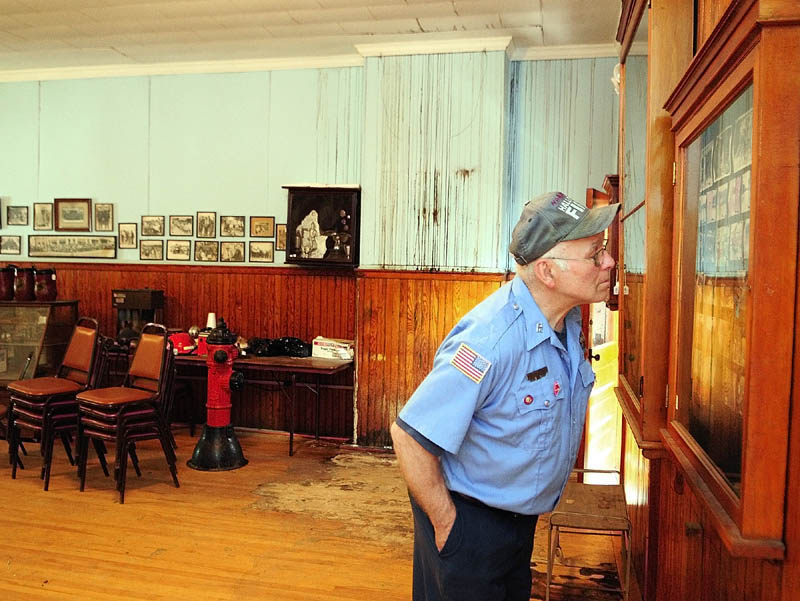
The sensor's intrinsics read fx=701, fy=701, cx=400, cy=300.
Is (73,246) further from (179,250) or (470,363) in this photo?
(470,363)

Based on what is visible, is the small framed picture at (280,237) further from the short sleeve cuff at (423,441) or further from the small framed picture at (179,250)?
the short sleeve cuff at (423,441)

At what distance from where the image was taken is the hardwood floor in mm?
3604

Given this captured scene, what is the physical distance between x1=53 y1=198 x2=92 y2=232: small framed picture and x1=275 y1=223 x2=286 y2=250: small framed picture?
2100 mm

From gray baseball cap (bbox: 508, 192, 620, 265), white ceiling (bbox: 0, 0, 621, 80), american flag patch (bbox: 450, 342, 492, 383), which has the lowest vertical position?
american flag patch (bbox: 450, 342, 492, 383)

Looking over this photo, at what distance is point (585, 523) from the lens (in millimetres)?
3051

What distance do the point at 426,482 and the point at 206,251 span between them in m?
5.80

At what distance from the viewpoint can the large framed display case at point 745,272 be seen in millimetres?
1371

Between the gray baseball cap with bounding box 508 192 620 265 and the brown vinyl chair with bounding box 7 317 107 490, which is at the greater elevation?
the gray baseball cap with bounding box 508 192 620 265

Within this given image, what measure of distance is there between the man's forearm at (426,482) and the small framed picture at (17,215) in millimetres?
7125

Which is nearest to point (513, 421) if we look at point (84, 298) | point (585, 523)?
point (585, 523)

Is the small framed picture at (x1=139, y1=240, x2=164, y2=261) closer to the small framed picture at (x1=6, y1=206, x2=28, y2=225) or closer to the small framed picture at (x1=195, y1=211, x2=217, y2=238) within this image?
the small framed picture at (x1=195, y1=211, x2=217, y2=238)

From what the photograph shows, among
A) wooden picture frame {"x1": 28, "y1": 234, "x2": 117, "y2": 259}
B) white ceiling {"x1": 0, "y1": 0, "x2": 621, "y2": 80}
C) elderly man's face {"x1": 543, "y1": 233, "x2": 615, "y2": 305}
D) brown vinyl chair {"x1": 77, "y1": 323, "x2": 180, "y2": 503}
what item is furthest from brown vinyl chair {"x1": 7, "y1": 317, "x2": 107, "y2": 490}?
elderly man's face {"x1": 543, "y1": 233, "x2": 615, "y2": 305}

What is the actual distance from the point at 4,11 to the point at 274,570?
5.10 metres

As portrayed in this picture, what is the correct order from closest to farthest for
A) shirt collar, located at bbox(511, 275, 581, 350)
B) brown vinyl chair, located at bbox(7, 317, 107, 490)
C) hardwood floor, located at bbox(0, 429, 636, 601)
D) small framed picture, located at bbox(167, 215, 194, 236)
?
shirt collar, located at bbox(511, 275, 581, 350) → hardwood floor, located at bbox(0, 429, 636, 601) → brown vinyl chair, located at bbox(7, 317, 107, 490) → small framed picture, located at bbox(167, 215, 194, 236)
